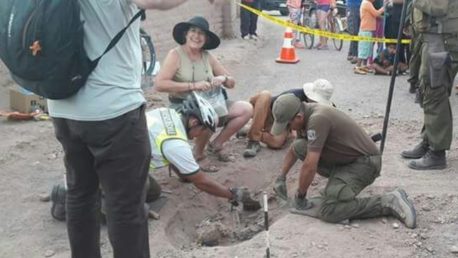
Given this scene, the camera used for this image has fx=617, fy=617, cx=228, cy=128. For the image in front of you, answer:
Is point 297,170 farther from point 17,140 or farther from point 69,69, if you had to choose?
point 69,69

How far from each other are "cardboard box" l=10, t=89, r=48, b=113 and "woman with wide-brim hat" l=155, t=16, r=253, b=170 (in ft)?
7.11

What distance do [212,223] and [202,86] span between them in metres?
1.36

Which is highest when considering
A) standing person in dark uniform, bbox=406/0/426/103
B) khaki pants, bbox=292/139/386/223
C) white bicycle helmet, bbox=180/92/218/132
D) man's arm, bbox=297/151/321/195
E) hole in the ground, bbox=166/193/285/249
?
standing person in dark uniform, bbox=406/0/426/103

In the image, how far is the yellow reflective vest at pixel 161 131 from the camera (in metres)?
4.50

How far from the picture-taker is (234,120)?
235 inches

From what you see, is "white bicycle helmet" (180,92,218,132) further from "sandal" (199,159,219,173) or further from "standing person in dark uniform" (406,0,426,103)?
"standing person in dark uniform" (406,0,426,103)

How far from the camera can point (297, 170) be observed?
5.74 metres

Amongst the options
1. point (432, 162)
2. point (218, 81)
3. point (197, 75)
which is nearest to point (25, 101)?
point (197, 75)

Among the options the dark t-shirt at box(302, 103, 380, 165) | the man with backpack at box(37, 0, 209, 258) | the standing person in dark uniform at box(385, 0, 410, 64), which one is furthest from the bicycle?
the man with backpack at box(37, 0, 209, 258)

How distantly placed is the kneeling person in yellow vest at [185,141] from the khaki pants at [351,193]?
0.78 meters

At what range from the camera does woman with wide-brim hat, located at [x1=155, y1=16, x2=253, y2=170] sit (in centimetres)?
564

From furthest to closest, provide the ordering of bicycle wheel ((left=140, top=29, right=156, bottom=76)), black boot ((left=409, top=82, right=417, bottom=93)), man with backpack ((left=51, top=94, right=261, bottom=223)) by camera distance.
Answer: bicycle wheel ((left=140, top=29, right=156, bottom=76))
black boot ((left=409, top=82, right=417, bottom=93))
man with backpack ((left=51, top=94, right=261, bottom=223))

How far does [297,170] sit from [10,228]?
2.58 meters

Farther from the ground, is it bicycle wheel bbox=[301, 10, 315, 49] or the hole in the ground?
the hole in the ground
